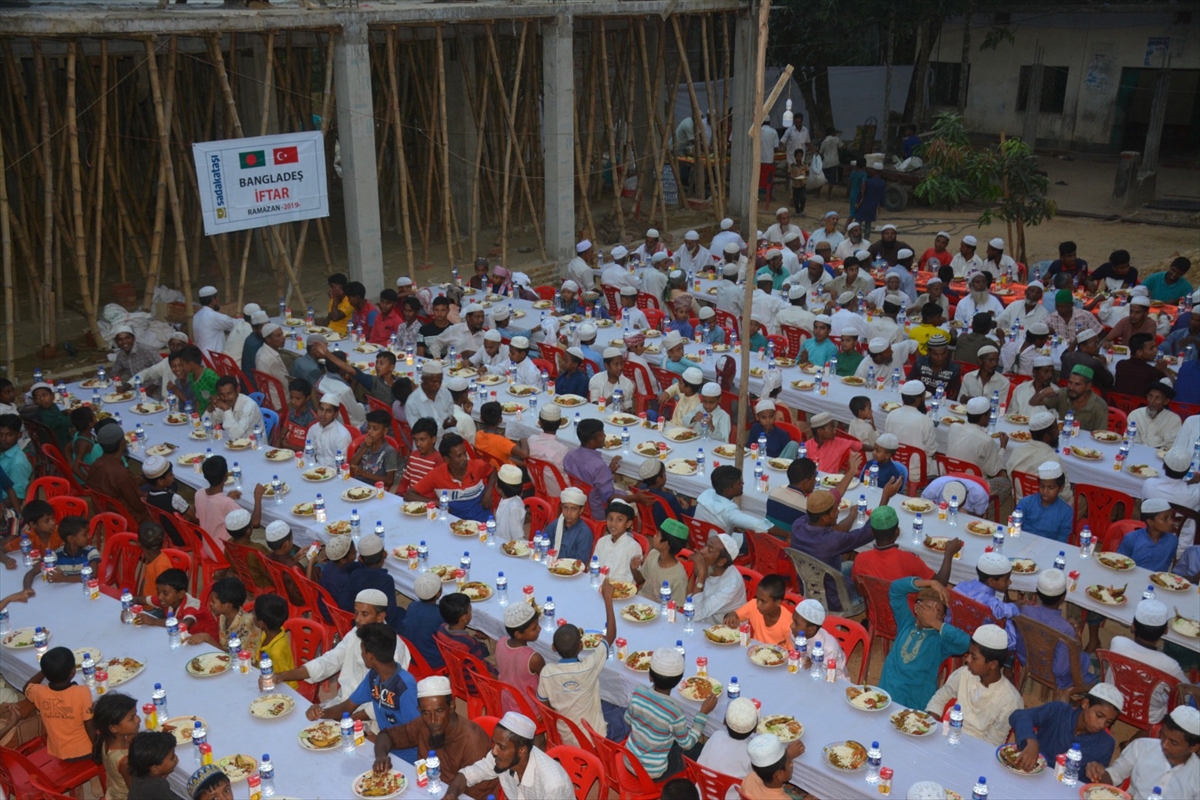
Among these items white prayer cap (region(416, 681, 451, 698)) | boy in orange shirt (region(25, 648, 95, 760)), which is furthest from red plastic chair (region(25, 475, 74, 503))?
white prayer cap (region(416, 681, 451, 698))

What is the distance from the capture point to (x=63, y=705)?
19.6ft

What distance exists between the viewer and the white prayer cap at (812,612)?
6.28 m

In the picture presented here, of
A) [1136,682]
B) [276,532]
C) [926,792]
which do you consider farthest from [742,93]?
[926,792]

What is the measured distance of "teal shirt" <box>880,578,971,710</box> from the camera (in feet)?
20.7

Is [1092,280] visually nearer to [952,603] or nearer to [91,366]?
[952,603]

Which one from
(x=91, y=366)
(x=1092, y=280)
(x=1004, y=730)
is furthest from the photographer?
(x=1092, y=280)

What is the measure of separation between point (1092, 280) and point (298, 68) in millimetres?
11703

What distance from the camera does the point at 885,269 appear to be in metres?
15.0

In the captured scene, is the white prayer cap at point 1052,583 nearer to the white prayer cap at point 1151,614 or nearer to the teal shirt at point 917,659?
the white prayer cap at point 1151,614

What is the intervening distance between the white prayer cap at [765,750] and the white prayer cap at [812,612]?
4.06 feet

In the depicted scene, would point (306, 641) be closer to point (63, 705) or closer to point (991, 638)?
point (63, 705)

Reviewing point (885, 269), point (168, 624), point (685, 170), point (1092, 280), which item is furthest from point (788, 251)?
point (168, 624)

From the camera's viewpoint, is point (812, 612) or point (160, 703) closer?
point (160, 703)

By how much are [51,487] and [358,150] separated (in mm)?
6855
